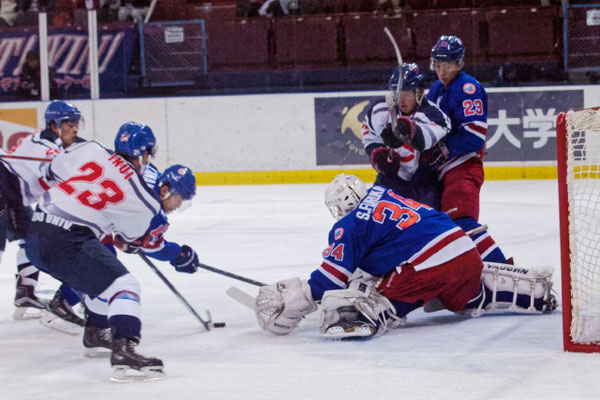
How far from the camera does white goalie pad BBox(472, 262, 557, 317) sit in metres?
3.37

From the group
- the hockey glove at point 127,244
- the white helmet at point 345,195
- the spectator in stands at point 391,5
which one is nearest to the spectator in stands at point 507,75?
the spectator in stands at point 391,5

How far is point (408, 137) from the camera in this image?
11.7 feet

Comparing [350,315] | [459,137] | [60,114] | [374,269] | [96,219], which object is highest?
[60,114]

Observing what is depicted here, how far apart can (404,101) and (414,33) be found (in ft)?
18.9

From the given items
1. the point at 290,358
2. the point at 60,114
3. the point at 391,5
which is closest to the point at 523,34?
the point at 391,5

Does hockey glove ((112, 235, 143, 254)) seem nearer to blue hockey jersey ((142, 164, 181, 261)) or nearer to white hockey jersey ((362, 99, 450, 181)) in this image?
blue hockey jersey ((142, 164, 181, 261))

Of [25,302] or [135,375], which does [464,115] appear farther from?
[25,302]

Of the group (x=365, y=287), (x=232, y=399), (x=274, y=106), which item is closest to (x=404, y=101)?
(x=365, y=287)

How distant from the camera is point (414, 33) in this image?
9.30 m

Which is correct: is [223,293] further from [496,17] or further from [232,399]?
[496,17]

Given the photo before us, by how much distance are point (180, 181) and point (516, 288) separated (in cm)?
135

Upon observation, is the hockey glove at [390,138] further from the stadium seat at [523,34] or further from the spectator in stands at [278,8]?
the spectator in stands at [278,8]

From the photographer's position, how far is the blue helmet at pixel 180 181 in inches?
114

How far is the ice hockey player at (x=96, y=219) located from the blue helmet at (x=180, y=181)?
10cm
